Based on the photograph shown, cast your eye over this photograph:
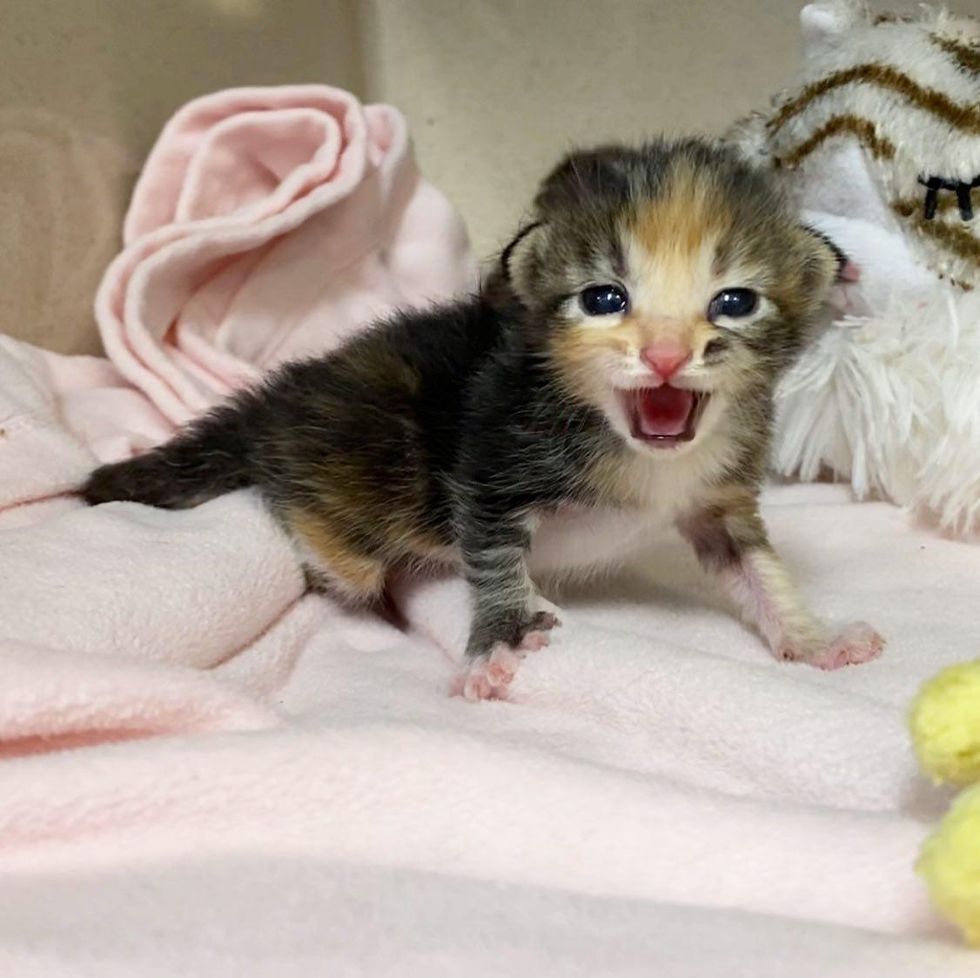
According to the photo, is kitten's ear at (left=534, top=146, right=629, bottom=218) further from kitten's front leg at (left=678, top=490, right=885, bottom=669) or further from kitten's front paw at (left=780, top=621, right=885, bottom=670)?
kitten's front paw at (left=780, top=621, right=885, bottom=670)

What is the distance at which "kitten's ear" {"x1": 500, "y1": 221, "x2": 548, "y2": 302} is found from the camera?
1211mm

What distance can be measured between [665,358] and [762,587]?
0.39 meters

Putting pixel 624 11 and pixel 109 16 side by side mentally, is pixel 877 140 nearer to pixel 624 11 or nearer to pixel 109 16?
pixel 624 11

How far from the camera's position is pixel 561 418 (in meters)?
1.22

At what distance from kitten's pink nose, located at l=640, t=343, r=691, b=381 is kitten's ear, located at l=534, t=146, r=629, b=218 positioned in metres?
0.21

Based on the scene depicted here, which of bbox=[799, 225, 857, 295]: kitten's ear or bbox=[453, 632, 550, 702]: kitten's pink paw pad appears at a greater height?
bbox=[799, 225, 857, 295]: kitten's ear

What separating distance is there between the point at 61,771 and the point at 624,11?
172cm

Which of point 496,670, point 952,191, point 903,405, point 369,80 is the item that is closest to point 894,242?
point 952,191

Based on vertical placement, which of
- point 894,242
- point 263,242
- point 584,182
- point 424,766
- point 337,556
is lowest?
point 337,556

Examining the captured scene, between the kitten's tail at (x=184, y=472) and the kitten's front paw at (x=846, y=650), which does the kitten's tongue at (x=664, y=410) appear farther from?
the kitten's tail at (x=184, y=472)

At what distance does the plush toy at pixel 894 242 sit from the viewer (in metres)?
1.46

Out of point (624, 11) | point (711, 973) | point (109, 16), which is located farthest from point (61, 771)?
point (624, 11)

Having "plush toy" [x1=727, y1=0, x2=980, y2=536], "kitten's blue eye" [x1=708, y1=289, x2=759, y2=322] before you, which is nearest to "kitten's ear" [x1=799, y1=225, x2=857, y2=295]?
"kitten's blue eye" [x1=708, y1=289, x2=759, y2=322]

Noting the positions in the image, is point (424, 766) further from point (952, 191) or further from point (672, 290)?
point (952, 191)
